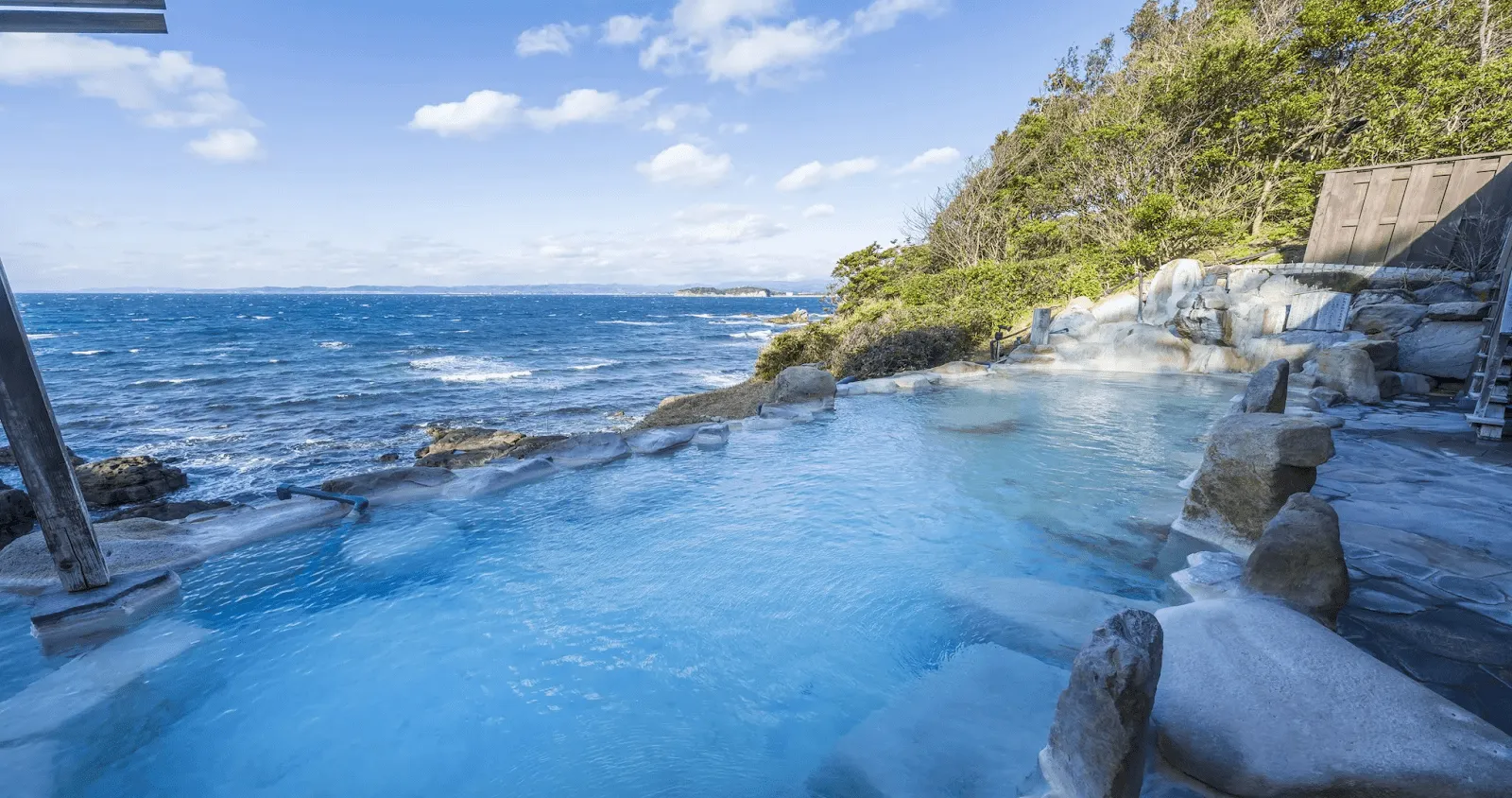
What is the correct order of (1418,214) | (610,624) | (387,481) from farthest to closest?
(1418,214) → (387,481) → (610,624)

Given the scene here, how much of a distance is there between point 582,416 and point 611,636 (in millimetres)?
12191

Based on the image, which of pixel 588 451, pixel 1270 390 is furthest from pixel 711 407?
pixel 1270 390

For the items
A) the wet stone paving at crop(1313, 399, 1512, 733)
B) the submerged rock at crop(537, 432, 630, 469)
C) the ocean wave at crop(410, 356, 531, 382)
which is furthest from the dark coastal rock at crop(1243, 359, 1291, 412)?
the ocean wave at crop(410, 356, 531, 382)

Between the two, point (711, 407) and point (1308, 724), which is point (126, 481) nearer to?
point (711, 407)

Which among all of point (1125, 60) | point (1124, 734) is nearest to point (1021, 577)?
point (1124, 734)

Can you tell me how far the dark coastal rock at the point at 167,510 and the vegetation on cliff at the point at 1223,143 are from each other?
1199 cm

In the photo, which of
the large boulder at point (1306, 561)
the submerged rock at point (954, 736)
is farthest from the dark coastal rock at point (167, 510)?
the large boulder at point (1306, 561)

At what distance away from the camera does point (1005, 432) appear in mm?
6977

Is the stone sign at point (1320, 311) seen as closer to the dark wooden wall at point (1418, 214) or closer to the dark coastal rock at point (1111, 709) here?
the dark wooden wall at point (1418, 214)

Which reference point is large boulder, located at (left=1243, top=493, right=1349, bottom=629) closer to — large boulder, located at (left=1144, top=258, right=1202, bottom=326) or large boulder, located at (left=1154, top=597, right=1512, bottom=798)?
large boulder, located at (left=1154, top=597, right=1512, bottom=798)

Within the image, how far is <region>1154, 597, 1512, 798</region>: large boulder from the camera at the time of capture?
1.73 m

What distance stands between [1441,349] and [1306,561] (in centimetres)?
765

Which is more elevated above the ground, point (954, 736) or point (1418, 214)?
point (1418, 214)

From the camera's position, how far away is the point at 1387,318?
26.1 ft
